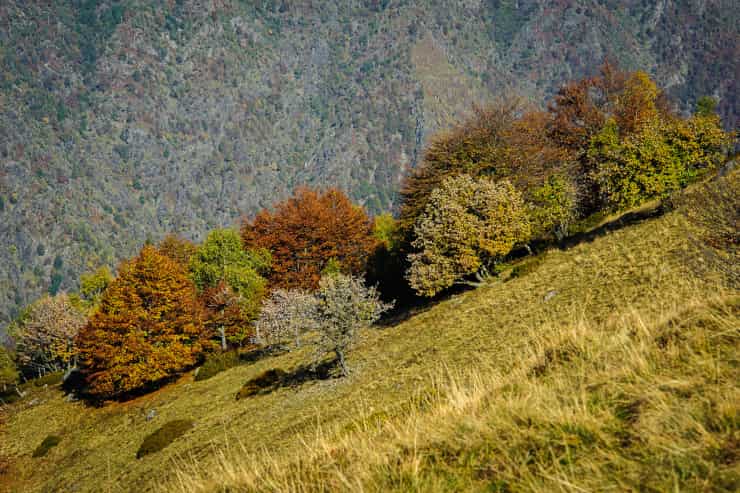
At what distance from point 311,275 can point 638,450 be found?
65.3m

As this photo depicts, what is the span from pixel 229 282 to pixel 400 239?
24839 millimetres

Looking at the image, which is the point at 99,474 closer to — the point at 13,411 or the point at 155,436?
the point at 155,436

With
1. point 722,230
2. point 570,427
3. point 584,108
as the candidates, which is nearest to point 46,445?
point 570,427

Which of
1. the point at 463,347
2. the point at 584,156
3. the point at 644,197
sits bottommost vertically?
the point at 463,347

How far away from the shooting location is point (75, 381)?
5756 cm

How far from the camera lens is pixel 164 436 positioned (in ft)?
90.7

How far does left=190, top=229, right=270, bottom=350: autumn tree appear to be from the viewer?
52.4 metres

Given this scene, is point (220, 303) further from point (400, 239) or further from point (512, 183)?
point (512, 183)

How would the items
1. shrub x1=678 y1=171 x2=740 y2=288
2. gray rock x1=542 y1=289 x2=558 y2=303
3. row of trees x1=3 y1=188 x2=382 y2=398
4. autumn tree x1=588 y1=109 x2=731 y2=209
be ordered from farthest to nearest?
row of trees x1=3 y1=188 x2=382 y2=398 < autumn tree x1=588 y1=109 x2=731 y2=209 < gray rock x1=542 y1=289 x2=558 y2=303 < shrub x1=678 y1=171 x2=740 y2=288

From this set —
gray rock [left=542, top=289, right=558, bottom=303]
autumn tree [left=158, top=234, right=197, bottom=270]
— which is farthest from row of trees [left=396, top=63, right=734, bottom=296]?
autumn tree [left=158, top=234, right=197, bottom=270]

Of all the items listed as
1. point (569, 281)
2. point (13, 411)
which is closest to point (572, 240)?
point (569, 281)

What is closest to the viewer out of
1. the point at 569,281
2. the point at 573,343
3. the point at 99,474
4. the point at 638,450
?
the point at 638,450

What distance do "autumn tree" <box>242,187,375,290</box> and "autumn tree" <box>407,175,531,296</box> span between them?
110 feet

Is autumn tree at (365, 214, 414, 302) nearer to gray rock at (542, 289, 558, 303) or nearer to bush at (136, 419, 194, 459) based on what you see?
gray rock at (542, 289, 558, 303)
